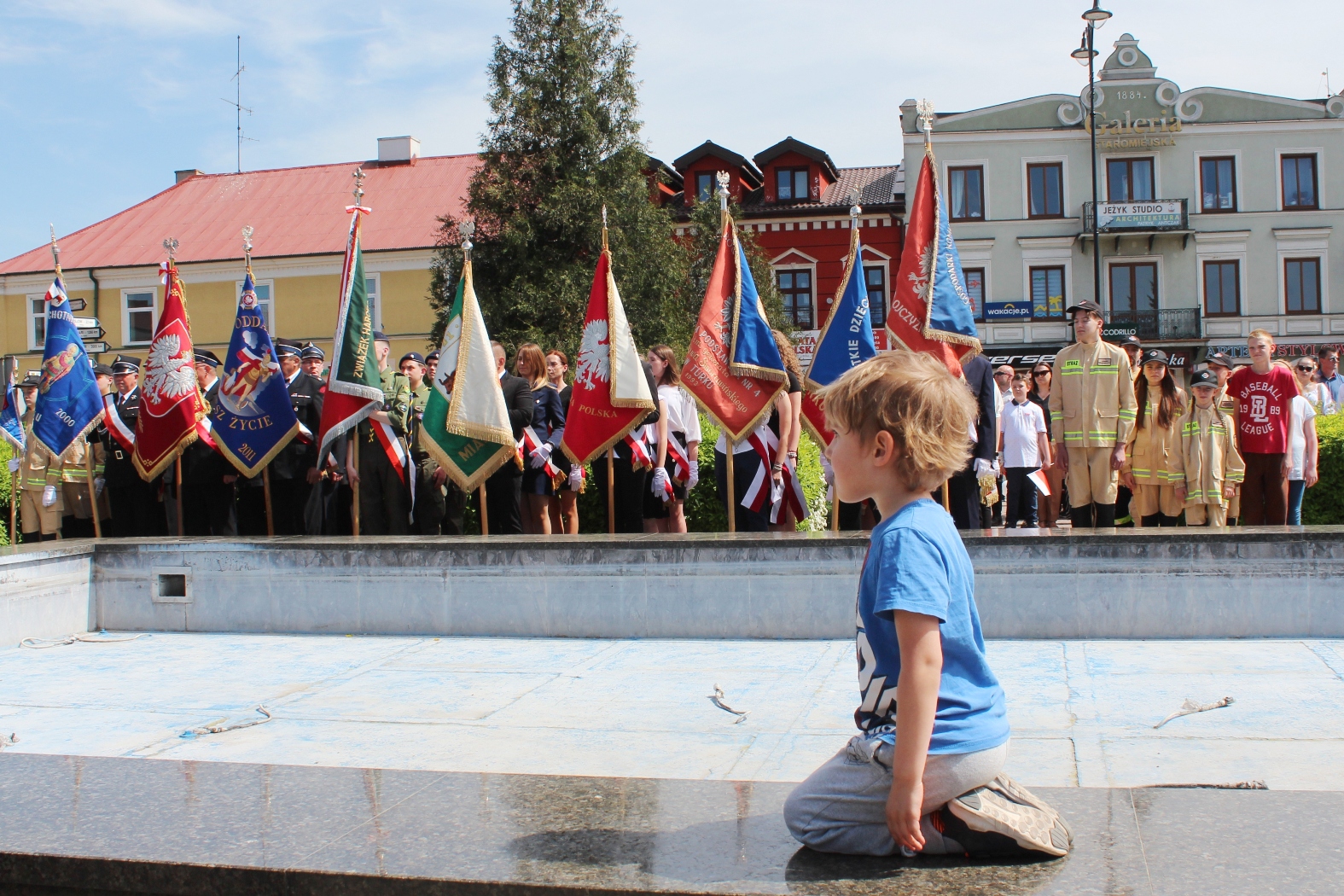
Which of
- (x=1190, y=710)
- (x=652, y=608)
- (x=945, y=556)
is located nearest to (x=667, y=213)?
(x=652, y=608)

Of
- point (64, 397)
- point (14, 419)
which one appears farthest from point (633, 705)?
point (14, 419)

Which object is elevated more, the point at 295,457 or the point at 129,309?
the point at 129,309

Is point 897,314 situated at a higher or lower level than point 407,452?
higher

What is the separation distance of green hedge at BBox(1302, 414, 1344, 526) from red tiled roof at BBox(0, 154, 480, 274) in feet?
111

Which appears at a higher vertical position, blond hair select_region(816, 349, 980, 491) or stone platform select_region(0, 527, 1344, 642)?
blond hair select_region(816, 349, 980, 491)

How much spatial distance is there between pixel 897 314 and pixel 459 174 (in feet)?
124

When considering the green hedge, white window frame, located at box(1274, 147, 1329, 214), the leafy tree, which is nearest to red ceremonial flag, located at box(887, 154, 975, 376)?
the green hedge

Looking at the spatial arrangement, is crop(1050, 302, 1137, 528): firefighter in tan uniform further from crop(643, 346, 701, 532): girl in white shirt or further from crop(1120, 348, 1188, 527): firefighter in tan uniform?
crop(643, 346, 701, 532): girl in white shirt

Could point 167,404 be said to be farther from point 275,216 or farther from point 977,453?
point 275,216

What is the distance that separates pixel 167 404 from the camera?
1061 centimetres

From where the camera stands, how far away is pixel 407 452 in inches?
396

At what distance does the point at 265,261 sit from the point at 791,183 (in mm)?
19227

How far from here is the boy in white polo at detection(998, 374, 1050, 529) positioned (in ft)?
38.8

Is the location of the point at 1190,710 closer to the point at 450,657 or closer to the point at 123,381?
the point at 450,657
